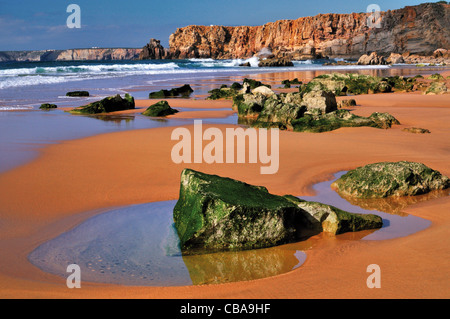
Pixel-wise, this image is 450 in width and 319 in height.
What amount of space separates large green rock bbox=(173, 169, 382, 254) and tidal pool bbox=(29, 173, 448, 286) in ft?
Result: 0.37

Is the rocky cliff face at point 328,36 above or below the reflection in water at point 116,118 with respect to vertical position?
above

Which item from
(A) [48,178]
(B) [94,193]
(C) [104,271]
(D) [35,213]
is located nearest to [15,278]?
(C) [104,271]

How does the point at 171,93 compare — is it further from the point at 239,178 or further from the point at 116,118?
the point at 239,178

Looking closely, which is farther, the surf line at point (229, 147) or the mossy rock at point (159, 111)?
the mossy rock at point (159, 111)

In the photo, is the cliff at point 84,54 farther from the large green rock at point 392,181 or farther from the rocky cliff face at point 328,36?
the large green rock at point 392,181

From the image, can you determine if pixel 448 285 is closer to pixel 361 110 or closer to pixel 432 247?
pixel 432 247

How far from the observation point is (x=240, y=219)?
13.1 feet

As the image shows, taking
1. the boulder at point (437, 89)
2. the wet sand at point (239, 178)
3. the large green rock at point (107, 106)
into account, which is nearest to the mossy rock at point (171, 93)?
the large green rock at point (107, 106)

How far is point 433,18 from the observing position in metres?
108

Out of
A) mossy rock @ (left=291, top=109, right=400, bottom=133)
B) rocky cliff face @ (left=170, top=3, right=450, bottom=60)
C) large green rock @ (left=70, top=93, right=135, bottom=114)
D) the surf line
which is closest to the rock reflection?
the surf line

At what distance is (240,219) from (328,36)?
145 metres

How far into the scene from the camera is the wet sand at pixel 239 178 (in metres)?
3.14

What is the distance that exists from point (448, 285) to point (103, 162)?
5.77m

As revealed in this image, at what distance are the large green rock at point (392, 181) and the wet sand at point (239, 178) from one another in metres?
0.39
